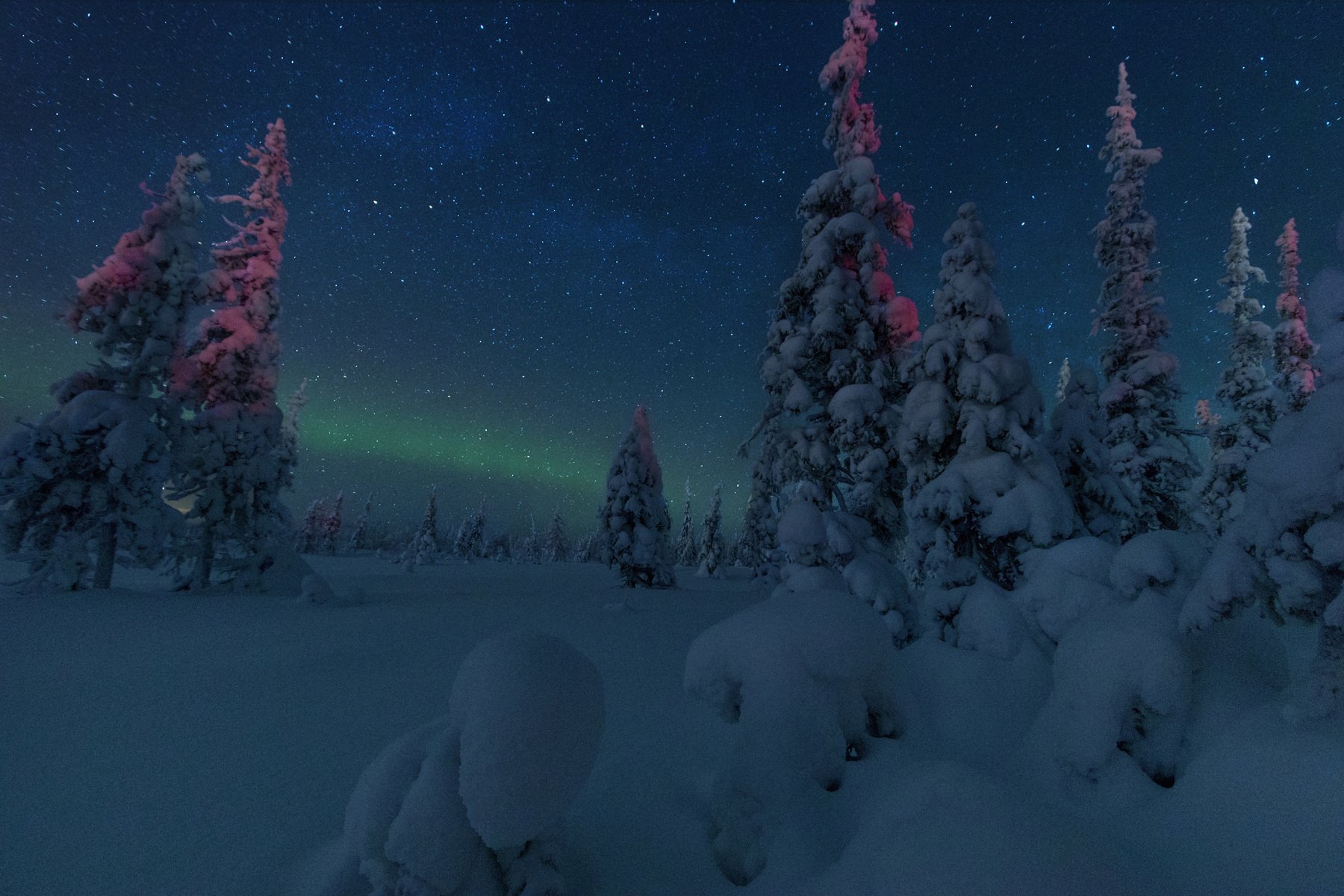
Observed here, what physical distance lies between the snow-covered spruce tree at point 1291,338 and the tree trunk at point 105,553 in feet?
108

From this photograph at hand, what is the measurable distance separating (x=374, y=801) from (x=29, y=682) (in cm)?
683

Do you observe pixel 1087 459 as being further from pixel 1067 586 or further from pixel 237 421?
pixel 237 421

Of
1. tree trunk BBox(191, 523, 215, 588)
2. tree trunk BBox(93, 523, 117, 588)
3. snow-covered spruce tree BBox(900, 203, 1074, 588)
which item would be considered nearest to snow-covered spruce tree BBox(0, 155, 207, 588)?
tree trunk BBox(93, 523, 117, 588)

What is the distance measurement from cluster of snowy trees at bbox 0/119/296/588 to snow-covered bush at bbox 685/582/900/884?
50.3 feet

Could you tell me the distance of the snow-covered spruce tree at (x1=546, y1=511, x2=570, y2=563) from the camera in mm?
77375

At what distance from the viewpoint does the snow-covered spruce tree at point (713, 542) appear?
3838 cm

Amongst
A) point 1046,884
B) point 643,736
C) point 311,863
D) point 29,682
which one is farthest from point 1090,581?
point 29,682

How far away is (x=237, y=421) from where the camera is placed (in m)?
15.0

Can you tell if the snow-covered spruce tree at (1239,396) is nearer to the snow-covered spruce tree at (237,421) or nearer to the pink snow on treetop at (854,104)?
the pink snow on treetop at (854,104)

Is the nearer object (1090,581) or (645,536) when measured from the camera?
(1090,581)

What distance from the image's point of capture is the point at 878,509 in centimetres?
1191

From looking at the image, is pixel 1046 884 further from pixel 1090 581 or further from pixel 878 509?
pixel 878 509

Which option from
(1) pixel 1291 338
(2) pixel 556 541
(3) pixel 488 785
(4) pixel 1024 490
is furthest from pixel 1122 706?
(2) pixel 556 541

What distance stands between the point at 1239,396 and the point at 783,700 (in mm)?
25190
